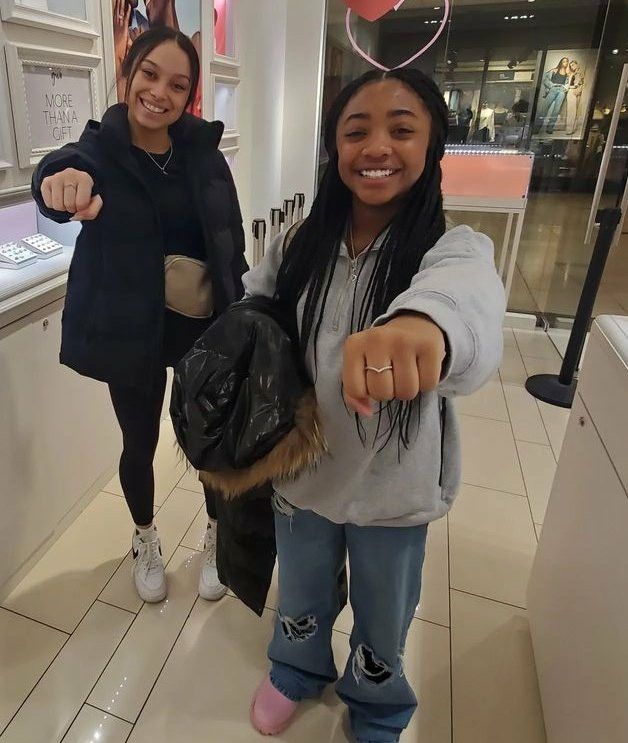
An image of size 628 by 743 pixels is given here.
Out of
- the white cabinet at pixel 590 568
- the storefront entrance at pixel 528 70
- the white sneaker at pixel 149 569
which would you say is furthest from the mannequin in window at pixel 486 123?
the white sneaker at pixel 149 569

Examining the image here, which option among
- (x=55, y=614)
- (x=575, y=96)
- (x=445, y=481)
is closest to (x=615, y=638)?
(x=445, y=481)

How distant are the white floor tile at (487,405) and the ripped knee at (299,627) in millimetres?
1619

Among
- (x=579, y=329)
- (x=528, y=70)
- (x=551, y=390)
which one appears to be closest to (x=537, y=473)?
(x=551, y=390)

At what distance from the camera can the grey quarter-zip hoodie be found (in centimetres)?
78

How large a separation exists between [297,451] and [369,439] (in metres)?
0.11

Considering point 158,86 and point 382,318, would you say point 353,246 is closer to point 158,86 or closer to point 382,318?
point 382,318

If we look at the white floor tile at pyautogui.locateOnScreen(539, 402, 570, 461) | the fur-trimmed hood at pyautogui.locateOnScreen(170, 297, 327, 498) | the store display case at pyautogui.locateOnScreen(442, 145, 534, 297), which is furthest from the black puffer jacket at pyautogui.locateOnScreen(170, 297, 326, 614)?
the store display case at pyautogui.locateOnScreen(442, 145, 534, 297)

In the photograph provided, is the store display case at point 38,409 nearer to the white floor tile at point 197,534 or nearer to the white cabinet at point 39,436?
the white cabinet at point 39,436

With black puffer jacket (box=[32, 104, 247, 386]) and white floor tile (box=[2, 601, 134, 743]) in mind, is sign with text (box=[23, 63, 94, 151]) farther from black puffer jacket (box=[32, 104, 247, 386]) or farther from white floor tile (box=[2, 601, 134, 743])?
white floor tile (box=[2, 601, 134, 743])

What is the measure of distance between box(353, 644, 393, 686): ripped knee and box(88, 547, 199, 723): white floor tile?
0.55 meters

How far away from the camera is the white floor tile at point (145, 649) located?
1314mm

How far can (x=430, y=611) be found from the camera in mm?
1593

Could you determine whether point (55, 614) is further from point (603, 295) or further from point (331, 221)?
point (603, 295)

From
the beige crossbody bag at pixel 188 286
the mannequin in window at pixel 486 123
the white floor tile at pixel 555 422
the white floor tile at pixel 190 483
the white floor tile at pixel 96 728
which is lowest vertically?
the white floor tile at pixel 96 728
